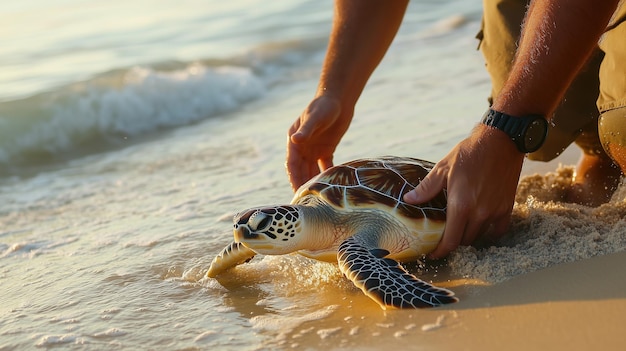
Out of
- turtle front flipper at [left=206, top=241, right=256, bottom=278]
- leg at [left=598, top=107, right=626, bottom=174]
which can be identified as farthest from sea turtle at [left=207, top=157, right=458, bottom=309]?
leg at [left=598, top=107, right=626, bottom=174]

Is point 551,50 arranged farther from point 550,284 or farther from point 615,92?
point 550,284

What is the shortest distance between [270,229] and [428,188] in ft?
1.66

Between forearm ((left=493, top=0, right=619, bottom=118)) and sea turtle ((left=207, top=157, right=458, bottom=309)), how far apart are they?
0.48 m

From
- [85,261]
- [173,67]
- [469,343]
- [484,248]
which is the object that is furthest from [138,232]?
[173,67]

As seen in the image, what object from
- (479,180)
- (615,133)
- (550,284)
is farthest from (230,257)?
(615,133)

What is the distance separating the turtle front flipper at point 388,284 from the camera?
82.9 inches

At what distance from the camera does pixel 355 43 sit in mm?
3213

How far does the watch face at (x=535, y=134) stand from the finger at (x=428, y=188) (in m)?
0.25

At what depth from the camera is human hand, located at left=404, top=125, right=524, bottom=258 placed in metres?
2.20

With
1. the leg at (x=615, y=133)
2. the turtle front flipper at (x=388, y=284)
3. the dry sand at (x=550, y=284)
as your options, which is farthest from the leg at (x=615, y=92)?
the turtle front flipper at (x=388, y=284)

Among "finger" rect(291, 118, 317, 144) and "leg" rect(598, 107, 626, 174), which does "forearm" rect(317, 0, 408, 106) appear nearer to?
"finger" rect(291, 118, 317, 144)

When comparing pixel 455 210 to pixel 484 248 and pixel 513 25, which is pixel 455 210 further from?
pixel 513 25

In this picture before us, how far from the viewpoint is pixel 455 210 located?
224 cm

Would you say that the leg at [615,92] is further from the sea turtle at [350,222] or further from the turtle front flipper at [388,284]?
the turtle front flipper at [388,284]
